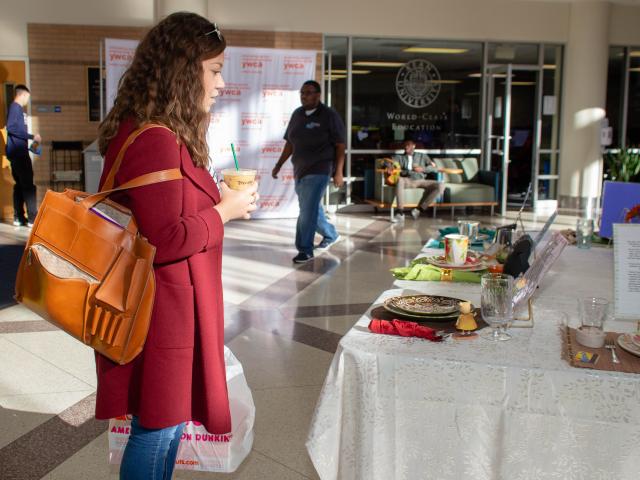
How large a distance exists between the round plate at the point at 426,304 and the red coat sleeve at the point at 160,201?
632 millimetres

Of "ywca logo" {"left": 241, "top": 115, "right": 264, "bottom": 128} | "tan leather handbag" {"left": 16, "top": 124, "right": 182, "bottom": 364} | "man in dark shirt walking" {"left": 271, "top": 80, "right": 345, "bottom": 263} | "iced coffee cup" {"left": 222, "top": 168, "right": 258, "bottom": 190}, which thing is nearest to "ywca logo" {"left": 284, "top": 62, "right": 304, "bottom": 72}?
"ywca logo" {"left": 241, "top": 115, "right": 264, "bottom": 128}

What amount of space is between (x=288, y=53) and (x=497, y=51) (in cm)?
362

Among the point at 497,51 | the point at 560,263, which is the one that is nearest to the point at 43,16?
the point at 497,51

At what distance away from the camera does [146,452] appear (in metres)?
1.71

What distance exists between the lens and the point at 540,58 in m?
11.0

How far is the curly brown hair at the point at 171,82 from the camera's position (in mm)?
1644

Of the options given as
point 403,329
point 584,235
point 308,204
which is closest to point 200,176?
point 403,329

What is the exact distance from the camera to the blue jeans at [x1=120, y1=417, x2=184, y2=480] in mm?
1712

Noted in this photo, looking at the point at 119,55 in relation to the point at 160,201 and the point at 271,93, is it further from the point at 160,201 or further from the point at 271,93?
the point at 160,201

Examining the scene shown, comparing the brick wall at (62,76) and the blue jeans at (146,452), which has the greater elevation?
the brick wall at (62,76)

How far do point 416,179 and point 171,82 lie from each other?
8285mm

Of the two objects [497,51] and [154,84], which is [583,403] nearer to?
[154,84]

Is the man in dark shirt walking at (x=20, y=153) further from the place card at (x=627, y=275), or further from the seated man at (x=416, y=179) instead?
the place card at (x=627, y=275)

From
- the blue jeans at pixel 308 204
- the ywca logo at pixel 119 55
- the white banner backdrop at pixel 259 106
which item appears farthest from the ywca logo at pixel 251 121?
the blue jeans at pixel 308 204
